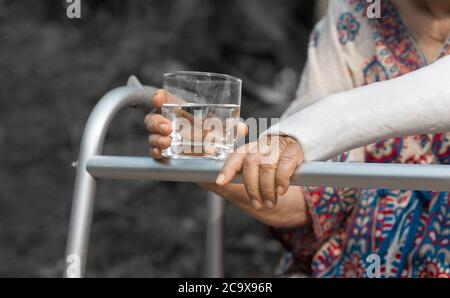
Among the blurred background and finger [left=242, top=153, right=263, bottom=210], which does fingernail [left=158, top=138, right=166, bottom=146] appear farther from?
the blurred background

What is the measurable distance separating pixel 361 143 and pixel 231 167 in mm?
174

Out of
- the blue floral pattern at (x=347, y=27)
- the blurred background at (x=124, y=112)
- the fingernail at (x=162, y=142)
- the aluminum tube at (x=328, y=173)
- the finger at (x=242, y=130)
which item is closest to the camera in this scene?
the aluminum tube at (x=328, y=173)

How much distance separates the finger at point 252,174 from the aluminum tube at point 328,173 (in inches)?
0.8

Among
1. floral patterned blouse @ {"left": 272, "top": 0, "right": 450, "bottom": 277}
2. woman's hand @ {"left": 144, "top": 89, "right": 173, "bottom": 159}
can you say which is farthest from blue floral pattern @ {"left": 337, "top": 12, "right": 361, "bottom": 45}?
woman's hand @ {"left": 144, "top": 89, "right": 173, "bottom": 159}

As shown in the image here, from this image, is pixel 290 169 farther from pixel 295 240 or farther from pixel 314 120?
pixel 295 240

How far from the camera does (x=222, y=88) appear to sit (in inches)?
35.9

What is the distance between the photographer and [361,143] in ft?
2.94

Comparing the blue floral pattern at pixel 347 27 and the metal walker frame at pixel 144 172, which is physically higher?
the blue floral pattern at pixel 347 27

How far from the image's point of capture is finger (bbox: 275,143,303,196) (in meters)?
0.79

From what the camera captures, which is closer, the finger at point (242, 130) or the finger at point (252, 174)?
the finger at point (252, 174)

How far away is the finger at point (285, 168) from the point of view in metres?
0.79

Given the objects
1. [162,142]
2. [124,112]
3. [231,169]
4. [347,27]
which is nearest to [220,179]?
[231,169]

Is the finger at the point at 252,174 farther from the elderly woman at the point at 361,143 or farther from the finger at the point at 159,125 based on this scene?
the finger at the point at 159,125

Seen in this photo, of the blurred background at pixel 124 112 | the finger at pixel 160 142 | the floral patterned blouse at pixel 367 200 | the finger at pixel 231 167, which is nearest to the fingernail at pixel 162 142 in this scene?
the finger at pixel 160 142
